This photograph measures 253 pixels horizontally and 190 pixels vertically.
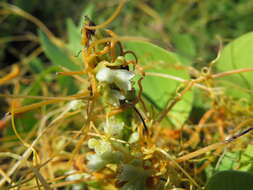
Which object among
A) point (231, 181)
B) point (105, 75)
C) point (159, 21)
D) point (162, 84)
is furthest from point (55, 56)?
point (159, 21)

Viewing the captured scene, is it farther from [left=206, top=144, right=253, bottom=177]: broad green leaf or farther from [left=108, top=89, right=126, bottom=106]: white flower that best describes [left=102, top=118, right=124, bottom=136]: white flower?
[left=206, top=144, right=253, bottom=177]: broad green leaf

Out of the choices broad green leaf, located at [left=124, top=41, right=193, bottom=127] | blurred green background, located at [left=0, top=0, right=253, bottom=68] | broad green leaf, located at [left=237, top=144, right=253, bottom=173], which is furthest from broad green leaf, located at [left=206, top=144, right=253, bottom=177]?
blurred green background, located at [left=0, top=0, right=253, bottom=68]

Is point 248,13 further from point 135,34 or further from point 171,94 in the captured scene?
point 171,94

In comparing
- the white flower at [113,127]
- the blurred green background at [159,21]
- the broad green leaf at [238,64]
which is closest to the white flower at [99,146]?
the white flower at [113,127]

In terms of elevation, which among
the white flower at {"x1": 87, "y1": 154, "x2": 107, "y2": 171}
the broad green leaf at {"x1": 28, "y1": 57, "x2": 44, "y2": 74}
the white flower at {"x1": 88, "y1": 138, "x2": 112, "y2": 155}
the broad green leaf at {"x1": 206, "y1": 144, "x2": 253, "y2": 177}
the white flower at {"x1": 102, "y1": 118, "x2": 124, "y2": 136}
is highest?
the broad green leaf at {"x1": 28, "y1": 57, "x2": 44, "y2": 74}

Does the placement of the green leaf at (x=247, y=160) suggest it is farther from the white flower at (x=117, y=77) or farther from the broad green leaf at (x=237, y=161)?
the white flower at (x=117, y=77)

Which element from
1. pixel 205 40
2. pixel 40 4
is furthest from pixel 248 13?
pixel 40 4

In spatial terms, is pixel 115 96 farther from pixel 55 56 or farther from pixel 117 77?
pixel 55 56
